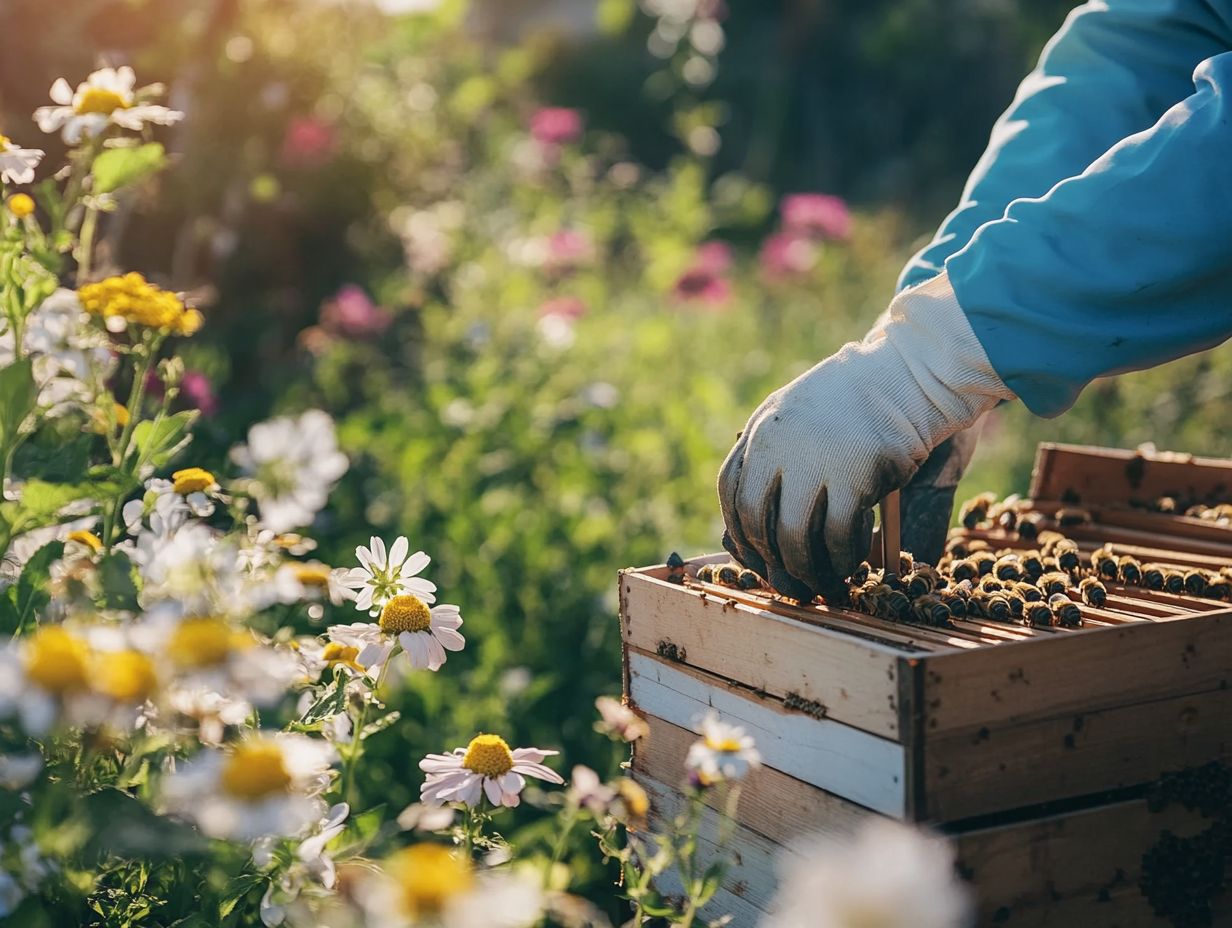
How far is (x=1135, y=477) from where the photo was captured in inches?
82.4

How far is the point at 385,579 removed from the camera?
1412 mm

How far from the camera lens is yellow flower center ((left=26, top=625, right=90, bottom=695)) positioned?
89 cm

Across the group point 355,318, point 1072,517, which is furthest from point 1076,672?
Result: point 355,318

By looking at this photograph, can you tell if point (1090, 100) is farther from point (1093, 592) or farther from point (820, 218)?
point (820, 218)

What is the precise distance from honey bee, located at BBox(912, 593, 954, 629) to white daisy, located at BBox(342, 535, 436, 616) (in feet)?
1.88

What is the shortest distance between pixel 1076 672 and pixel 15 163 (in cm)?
134

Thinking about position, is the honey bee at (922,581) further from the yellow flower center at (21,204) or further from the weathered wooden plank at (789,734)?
the yellow flower center at (21,204)

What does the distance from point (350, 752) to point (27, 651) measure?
411 millimetres

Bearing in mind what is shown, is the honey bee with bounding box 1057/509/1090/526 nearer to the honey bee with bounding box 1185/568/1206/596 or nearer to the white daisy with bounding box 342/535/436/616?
the honey bee with bounding box 1185/568/1206/596

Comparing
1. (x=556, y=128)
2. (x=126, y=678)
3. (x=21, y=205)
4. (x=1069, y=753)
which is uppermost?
(x=556, y=128)

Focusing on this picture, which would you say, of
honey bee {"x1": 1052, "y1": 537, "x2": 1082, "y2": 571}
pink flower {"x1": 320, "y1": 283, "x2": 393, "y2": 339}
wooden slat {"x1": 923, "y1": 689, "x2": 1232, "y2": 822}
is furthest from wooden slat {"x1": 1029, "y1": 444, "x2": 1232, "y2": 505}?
pink flower {"x1": 320, "y1": 283, "x2": 393, "y2": 339}

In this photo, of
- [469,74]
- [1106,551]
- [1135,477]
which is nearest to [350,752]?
[1106,551]

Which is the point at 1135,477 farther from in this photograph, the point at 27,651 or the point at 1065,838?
the point at 27,651

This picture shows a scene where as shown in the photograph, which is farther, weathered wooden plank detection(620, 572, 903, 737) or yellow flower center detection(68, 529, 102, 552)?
yellow flower center detection(68, 529, 102, 552)
